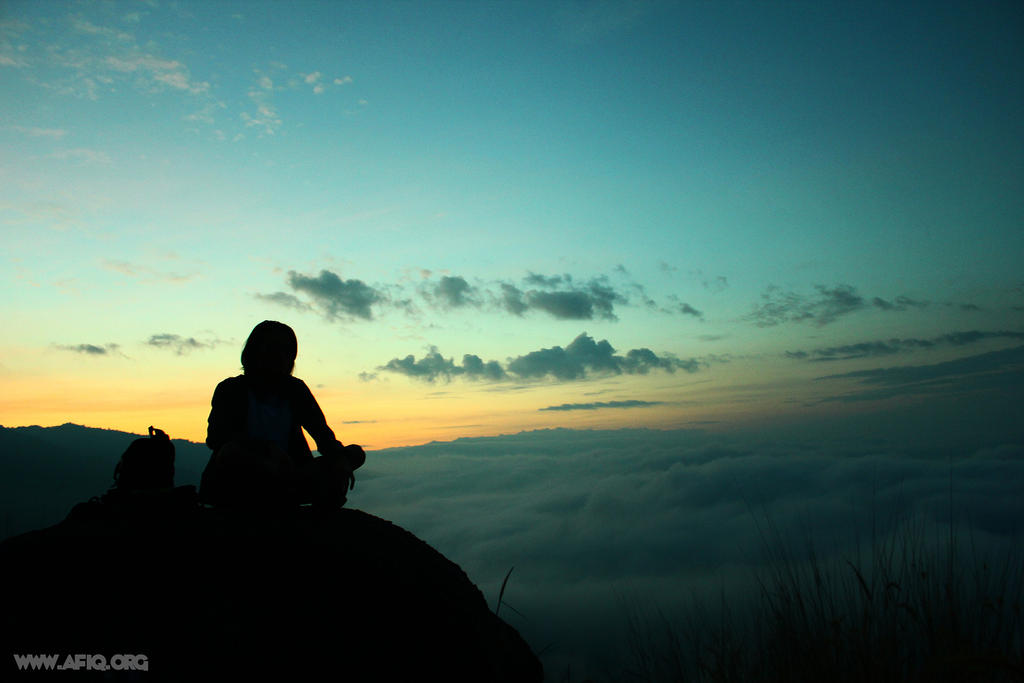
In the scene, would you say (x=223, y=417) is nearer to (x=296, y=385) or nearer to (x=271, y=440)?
(x=271, y=440)

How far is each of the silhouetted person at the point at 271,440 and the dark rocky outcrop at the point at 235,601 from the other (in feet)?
0.66

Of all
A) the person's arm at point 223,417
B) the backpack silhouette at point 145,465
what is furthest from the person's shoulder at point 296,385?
the backpack silhouette at point 145,465

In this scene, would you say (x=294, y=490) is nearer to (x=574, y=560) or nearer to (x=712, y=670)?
(x=712, y=670)

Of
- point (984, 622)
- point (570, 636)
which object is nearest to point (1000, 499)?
point (570, 636)

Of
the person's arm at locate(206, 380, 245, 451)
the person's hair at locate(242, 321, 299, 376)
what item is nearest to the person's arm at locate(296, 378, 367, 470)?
the person's hair at locate(242, 321, 299, 376)

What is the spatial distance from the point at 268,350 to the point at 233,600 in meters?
1.81

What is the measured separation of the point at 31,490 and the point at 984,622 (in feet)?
742

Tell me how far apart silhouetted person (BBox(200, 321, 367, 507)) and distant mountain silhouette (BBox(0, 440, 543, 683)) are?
0.20 m

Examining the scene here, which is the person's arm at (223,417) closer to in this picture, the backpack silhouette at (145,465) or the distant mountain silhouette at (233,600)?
the backpack silhouette at (145,465)

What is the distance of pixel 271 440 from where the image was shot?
3.94 meters

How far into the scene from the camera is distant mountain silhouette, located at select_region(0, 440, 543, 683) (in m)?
2.69

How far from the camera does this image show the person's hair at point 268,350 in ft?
13.6

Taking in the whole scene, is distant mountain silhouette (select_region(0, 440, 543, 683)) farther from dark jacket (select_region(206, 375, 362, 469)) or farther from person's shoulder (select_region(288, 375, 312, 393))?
person's shoulder (select_region(288, 375, 312, 393))

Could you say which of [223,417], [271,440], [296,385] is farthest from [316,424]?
[223,417]
